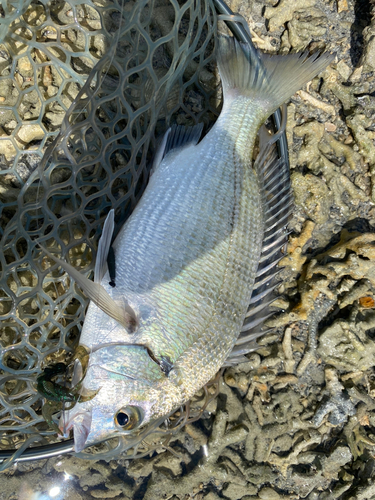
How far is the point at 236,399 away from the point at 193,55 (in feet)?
8.39

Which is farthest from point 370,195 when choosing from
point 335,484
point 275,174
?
point 335,484

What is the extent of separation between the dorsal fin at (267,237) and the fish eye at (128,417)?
67 centimetres

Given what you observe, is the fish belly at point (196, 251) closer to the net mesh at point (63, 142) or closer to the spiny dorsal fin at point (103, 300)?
the spiny dorsal fin at point (103, 300)

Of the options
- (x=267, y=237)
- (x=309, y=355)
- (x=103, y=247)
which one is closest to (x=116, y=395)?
(x=103, y=247)

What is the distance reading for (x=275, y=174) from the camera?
98.1 inches

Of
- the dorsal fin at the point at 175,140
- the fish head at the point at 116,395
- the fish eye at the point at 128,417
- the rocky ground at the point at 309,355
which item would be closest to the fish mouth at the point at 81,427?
the fish head at the point at 116,395

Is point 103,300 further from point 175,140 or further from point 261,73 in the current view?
point 261,73

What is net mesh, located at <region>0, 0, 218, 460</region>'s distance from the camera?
2.17 meters

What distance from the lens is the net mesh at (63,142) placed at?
2168 millimetres

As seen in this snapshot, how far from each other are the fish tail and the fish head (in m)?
1.70

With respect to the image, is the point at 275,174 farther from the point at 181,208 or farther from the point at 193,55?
the point at 193,55

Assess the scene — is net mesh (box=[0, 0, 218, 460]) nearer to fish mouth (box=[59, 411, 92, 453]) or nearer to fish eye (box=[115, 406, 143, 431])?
fish mouth (box=[59, 411, 92, 453])

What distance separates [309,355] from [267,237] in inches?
47.0

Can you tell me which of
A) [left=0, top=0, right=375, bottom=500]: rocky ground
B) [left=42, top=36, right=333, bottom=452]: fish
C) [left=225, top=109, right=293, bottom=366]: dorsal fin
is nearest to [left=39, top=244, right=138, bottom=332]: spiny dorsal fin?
[left=42, top=36, right=333, bottom=452]: fish
